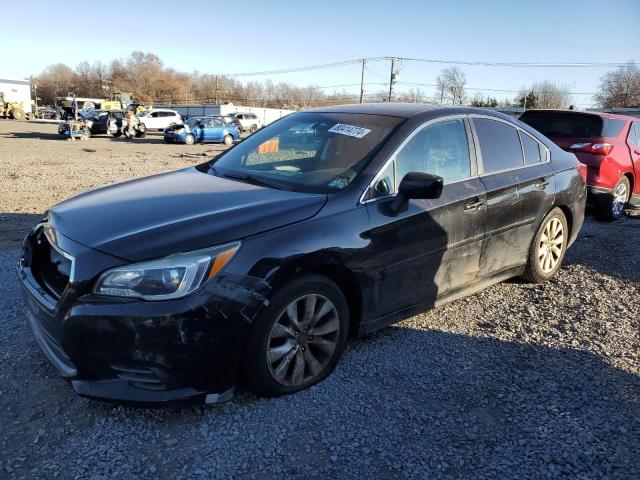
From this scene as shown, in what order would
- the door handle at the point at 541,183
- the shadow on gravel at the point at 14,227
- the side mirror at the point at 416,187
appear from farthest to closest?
the shadow on gravel at the point at 14,227 < the door handle at the point at 541,183 < the side mirror at the point at 416,187

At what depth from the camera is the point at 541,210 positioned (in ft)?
15.0

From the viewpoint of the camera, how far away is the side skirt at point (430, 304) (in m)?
3.38

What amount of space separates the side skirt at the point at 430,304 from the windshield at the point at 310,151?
3.02ft

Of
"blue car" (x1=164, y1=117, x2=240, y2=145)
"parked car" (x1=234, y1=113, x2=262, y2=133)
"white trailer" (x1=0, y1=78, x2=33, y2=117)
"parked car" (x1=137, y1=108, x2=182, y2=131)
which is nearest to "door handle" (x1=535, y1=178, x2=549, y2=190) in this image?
"blue car" (x1=164, y1=117, x2=240, y2=145)

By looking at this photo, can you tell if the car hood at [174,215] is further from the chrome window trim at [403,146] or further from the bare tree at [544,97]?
the bare tree at [544,97]

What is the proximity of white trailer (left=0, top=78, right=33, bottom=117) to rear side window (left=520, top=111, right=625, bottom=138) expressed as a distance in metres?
61.8

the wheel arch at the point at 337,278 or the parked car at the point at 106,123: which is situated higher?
the parked car at the point at 106,123

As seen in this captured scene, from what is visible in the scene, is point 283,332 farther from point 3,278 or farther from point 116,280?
point 3,278

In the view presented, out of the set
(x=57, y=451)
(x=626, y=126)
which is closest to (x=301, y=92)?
(x=626, y=126)

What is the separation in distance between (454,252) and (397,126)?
100 centimetres

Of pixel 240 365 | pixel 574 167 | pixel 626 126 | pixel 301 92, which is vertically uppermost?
pixel 301 92

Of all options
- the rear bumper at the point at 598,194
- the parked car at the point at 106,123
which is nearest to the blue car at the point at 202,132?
the parked car at the point at 106,123

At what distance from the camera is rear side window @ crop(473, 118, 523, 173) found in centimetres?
417

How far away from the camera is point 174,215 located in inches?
113
